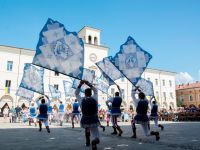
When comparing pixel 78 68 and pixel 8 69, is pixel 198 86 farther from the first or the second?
pixel 78 68

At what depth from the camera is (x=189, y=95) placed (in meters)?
74.6

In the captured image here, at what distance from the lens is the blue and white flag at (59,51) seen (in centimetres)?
916

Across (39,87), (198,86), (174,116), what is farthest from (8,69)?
(198,86)

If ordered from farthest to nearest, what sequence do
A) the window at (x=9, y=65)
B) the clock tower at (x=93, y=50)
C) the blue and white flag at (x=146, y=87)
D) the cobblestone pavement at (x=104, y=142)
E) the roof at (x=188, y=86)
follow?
the roof at (x=188, y=86)
the clock tower at (x=93, y=50)
the window at (x=9, y=65)
the blue and white flag at (x=146, y=87)
the cobblestone pavement at (x=104, y=142)

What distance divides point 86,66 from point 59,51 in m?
38.1

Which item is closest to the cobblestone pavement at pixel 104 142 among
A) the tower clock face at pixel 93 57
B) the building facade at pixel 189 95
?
the tower clock face at pixel 93 57

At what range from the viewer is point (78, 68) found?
938 centimetres

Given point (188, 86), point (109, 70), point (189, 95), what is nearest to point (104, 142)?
point (109, 70)

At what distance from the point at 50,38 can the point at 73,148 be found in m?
5.26

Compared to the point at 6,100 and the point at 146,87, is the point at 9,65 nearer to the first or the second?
the point at 6,100

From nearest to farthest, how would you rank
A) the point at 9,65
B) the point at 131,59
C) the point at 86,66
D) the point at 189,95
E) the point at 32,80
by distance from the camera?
the point at 131,59
the point at 32,80
the point at 9,65
the point at 86,66
the point at 189,95

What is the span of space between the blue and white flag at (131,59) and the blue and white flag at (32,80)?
6.13 m

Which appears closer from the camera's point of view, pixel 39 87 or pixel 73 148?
pixel 73 148

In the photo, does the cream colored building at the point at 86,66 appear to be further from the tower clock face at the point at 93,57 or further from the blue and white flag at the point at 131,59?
the blue and white flag at the point at 131,59
